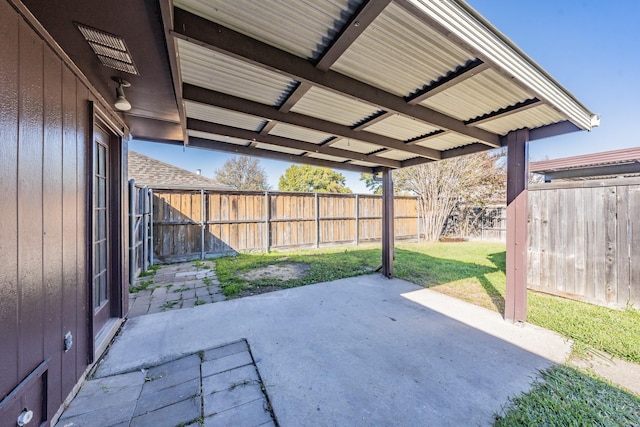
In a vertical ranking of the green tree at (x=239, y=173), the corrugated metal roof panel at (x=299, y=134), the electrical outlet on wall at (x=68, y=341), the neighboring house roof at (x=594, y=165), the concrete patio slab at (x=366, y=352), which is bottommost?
the concrete patio slab at (x=366, y=352)

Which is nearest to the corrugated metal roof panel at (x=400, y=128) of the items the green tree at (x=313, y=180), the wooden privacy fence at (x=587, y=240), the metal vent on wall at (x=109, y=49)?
the metal vent on wall at (x=109, y=49)

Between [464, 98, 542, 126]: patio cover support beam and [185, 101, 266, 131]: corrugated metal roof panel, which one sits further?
[185, 101, 266, 131]: corrugated metal roof panel

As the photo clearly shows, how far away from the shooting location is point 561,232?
3.95 meters

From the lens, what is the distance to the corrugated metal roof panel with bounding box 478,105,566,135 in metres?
2.45

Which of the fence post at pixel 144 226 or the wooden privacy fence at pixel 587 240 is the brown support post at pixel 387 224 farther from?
the fence post at pixel 144 226

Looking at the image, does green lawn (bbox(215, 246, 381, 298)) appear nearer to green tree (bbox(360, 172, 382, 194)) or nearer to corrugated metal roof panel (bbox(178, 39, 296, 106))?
corrugated metal roof panel (bbox(178, 39, 296, 106))

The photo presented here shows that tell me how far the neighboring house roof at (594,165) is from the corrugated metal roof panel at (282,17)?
604 centimetres

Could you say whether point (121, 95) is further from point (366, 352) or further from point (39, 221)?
point (366, 352)

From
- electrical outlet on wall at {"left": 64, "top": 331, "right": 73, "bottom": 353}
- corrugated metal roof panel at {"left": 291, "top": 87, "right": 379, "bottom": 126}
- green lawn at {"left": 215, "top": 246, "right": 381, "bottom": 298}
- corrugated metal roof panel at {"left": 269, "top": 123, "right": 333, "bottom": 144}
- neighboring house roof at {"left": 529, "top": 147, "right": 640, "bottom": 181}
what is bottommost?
green lawn at {"left": 215, "top": 246, "right": 381, "bottom": 298}

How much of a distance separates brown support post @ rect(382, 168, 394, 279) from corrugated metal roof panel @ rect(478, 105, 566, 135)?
207 centimetres

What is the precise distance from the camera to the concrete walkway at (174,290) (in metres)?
3.52

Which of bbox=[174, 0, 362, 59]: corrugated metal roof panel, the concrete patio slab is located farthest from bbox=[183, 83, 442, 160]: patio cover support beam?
the concrete patio slab

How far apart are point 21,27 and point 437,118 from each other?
A: 311 cm

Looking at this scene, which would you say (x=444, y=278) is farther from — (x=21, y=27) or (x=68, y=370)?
(x=21, y=27)
